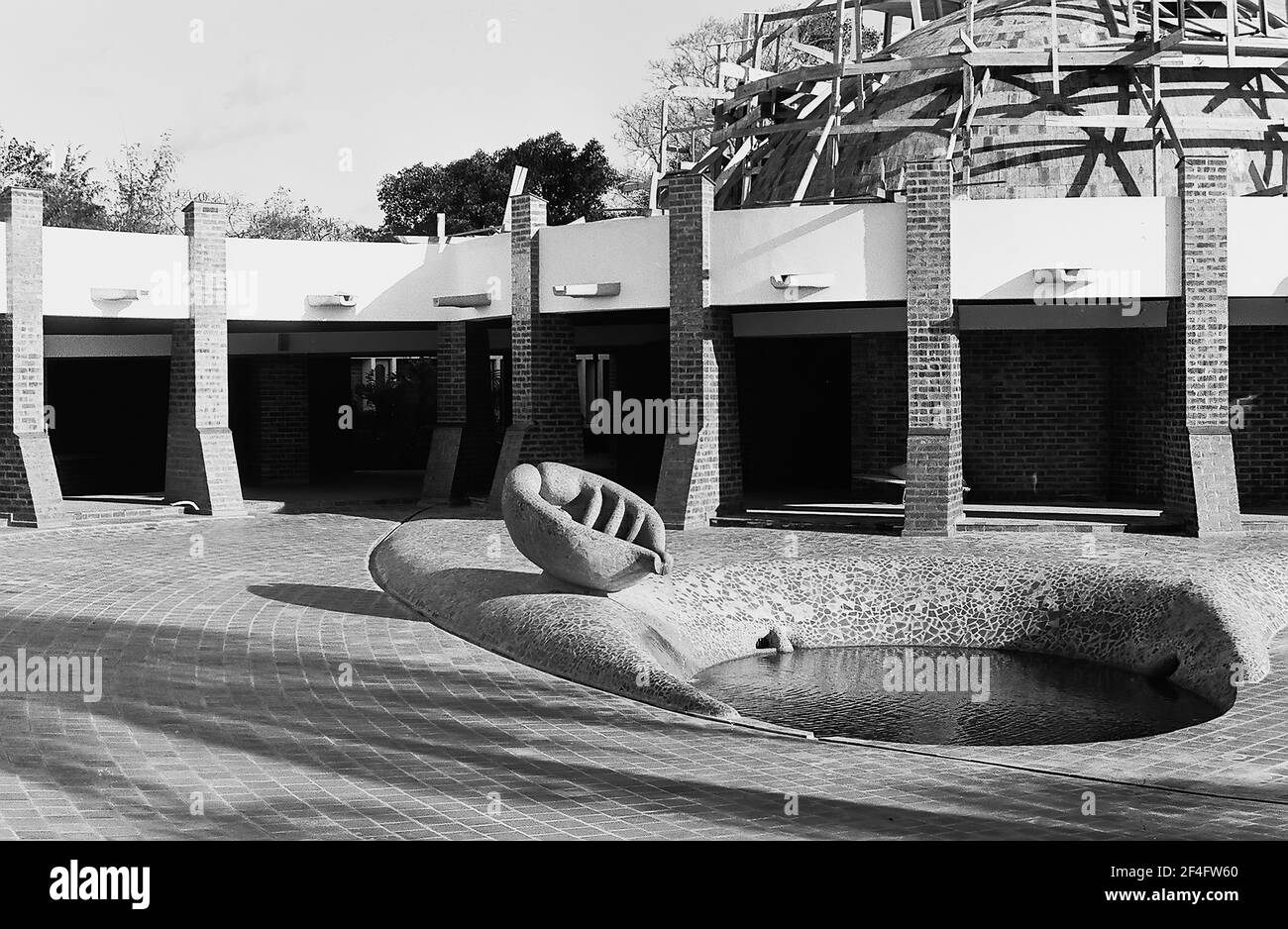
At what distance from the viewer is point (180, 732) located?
29.7 ft

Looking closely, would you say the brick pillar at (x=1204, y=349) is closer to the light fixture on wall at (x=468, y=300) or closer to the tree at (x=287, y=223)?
the light fixture on wall at (x=468, y=300)

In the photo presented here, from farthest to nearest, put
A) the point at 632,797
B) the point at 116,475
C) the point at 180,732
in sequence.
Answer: the point at 116,475 < the point at 180,732 < the point at 632,797

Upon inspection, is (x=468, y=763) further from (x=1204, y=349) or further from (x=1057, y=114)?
(x=1057, y=114)

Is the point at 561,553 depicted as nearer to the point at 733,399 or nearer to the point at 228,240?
the point at 733,399

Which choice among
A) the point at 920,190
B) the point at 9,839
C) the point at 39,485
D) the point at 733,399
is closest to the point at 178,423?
the point at 39,485

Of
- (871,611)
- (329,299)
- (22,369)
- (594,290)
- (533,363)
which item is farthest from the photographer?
(329,299)

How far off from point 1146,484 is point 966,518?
3969mm

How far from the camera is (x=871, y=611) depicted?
14602 millimetres

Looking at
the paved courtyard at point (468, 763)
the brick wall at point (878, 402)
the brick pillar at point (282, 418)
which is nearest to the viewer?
the paved courtyard at point (468, 763)

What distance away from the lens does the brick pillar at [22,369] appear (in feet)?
68.4

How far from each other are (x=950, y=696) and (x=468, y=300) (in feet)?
45.4

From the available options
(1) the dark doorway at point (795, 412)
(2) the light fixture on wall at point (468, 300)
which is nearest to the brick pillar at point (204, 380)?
(2) the light fixture on wall at point (468, 300)

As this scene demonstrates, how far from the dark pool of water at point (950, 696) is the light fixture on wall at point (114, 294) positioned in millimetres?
12744

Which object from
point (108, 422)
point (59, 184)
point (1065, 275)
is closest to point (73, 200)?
point (59, 184)
